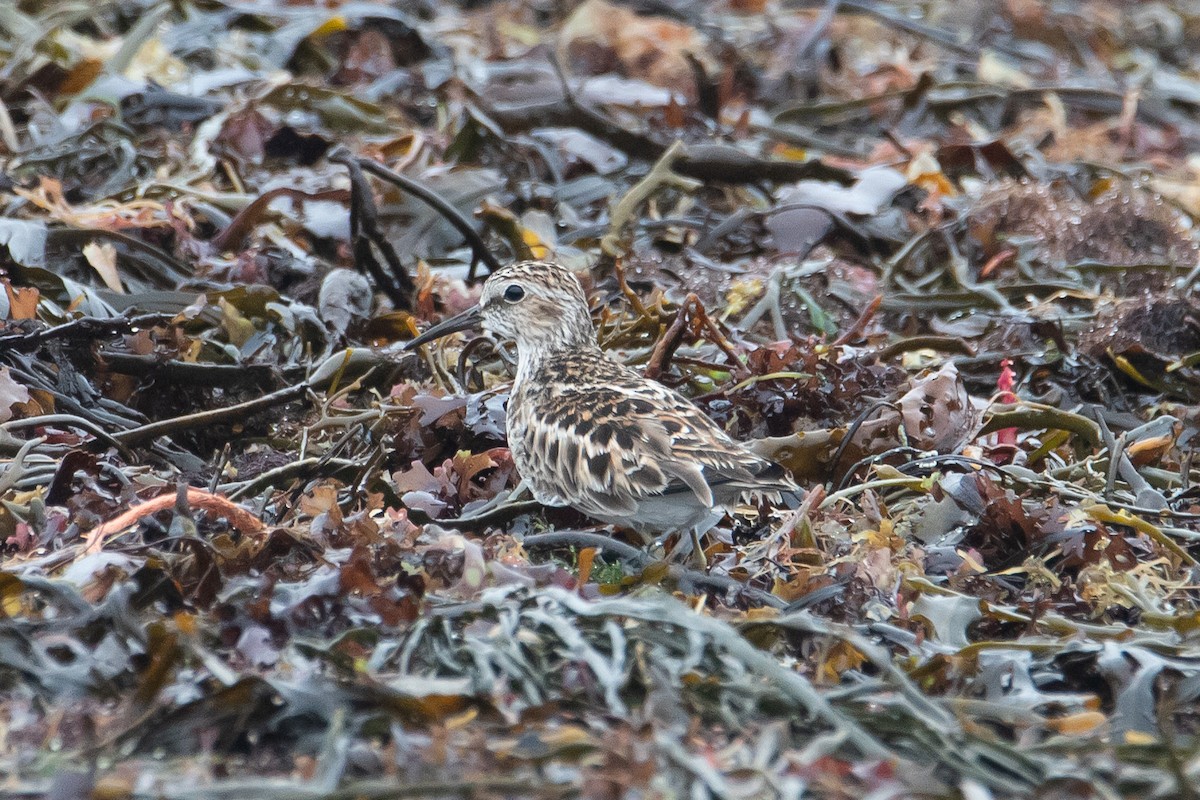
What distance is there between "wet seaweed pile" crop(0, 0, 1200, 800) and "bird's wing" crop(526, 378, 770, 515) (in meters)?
0.14

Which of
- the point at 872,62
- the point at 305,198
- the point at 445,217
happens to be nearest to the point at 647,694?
the point at 445,217

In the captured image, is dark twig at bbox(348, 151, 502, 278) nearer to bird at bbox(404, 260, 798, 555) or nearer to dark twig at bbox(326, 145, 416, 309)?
dark twig at bbox(326, 145, 416, 309)

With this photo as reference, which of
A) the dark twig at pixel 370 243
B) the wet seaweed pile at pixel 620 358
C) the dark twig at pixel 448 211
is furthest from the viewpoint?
the dark twig at pixel 448 211

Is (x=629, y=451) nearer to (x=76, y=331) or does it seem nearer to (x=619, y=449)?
(x=619, y=449)

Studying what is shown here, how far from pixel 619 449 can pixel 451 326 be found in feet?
2.88

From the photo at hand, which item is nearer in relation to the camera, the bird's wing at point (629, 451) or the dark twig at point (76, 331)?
the bird's wing at point (629, 451)

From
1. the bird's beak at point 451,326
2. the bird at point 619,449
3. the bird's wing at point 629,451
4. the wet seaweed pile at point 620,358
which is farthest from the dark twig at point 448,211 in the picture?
the bird's wing at point 629,451

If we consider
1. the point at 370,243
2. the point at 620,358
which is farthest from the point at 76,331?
the point at 620,358

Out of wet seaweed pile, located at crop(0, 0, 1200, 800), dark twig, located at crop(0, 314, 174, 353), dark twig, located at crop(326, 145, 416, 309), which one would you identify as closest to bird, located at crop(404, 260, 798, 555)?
wet seaweed pile, located at crop(0, 0, 1200, 800)

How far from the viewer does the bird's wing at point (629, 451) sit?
3348mm

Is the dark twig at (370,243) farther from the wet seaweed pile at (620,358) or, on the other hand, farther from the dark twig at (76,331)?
the dark twig at (76,331)

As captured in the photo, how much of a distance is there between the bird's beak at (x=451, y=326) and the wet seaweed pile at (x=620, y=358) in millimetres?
133

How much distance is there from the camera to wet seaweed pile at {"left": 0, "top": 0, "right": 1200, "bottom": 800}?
257 centimetres

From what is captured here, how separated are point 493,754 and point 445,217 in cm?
272
